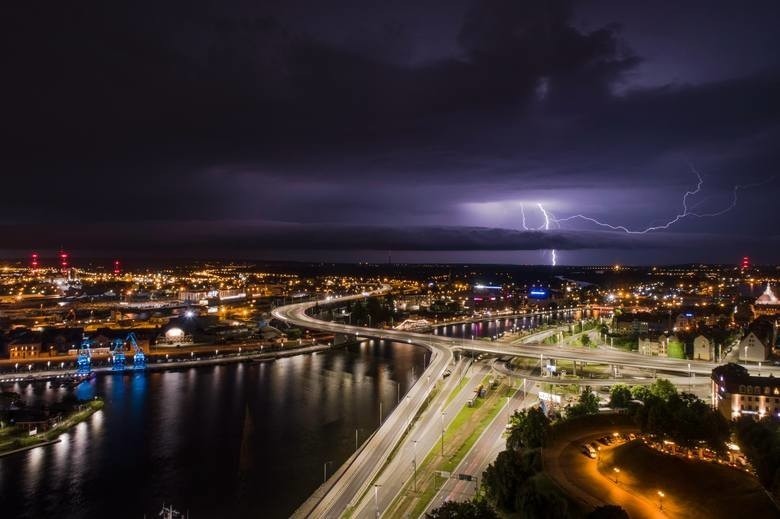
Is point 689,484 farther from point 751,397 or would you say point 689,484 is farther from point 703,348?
point 703,348

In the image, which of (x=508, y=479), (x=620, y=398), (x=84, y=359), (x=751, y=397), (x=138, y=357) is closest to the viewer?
(x=508, y=479)

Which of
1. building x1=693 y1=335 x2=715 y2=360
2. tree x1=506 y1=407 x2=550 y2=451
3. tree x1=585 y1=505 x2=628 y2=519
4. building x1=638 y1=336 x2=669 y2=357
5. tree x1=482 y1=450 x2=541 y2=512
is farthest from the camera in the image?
building x1=638 y1=336 x2=669 y2=357

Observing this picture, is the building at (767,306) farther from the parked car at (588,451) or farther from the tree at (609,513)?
the tree at (609,513)

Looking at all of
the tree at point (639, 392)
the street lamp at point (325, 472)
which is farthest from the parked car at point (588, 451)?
the street lamp at point (325, 472)

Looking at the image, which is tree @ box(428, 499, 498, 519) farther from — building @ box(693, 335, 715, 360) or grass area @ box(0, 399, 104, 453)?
building @ box(693, 335, 715, 360)

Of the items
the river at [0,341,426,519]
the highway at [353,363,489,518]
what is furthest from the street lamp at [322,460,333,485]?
the highway at [353,363,489,518]

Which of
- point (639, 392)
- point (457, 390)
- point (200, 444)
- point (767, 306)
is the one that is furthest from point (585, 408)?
point (767, 306)

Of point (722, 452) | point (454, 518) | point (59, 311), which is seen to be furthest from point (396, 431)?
point (59, 311)
